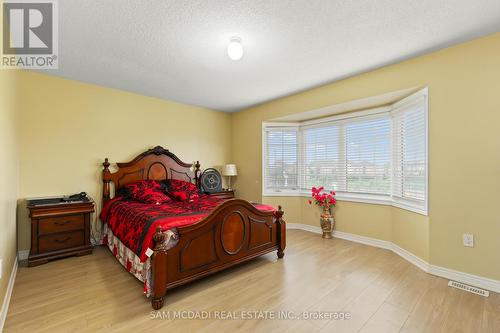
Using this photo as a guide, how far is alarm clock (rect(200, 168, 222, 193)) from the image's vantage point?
15.2 feet

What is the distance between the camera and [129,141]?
12.8 ft

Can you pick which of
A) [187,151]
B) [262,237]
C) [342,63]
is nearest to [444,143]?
[342,63]

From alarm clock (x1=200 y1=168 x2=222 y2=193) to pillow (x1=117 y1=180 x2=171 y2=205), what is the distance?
3.28ft

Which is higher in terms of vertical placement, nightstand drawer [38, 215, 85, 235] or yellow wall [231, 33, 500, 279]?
yellow wall [231, 33, 500, 279]

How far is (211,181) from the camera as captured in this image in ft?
15.5

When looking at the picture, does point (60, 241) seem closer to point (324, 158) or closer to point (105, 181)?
point (105, 181)

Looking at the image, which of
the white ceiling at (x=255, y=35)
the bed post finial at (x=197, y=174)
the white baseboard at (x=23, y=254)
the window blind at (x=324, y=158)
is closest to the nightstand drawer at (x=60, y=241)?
the white baseboard at (x=23, y=254)

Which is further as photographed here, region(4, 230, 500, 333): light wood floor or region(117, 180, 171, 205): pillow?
region(117, 180, 171, 205): pillow

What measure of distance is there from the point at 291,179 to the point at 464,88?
290 centimetres

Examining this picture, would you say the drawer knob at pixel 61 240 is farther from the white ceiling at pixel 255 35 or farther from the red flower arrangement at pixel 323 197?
the red flower arrangement at pixel 323 197

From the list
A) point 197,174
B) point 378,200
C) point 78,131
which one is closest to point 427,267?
point 378,200

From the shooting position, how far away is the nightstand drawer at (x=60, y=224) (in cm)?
282

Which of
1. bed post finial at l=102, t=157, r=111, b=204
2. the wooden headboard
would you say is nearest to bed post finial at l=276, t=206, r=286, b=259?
the wooden headboard

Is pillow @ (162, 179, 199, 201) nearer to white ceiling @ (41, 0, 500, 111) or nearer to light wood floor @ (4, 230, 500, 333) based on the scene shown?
light wood floor @ (4, 230, 500, 333)
